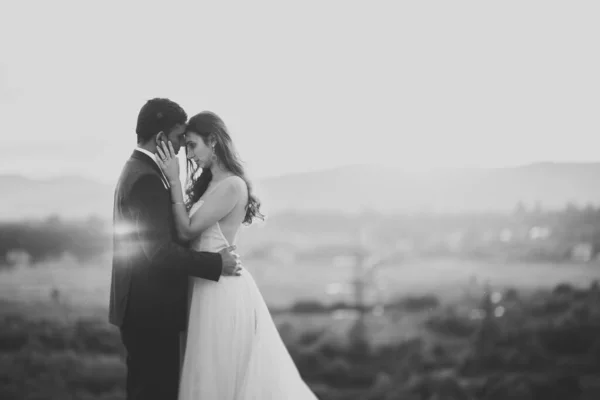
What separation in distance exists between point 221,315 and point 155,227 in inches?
20.3

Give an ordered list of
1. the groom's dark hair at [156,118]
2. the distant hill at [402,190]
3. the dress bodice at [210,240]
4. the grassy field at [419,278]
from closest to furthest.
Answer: the groom's dark hair at [156,118] < the dress bodice at [210,240] < the distant hill at [402,190] < the grassy field at [419,278]

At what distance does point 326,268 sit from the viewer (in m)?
6.09

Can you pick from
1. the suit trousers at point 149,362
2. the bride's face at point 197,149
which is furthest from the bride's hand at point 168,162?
the suit trousers at point 149,362

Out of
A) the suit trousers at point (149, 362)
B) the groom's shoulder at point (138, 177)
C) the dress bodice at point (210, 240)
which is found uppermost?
the groom's shoulder at point (138, 177)

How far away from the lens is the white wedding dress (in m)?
2.56

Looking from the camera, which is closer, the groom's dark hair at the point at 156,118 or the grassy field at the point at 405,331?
the groom's dark hair at the point at 156,118

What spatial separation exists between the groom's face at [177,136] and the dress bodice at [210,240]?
0.93 ft

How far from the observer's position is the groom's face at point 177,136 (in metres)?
2.54

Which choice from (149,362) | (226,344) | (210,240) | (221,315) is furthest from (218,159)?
(149,362)

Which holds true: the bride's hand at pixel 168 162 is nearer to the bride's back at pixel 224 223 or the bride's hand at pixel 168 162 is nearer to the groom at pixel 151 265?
the groom at pixel 151 265

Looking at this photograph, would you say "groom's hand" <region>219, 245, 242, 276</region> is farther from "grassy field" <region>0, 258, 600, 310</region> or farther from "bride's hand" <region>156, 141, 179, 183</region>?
"grassy field" <region>0, 258, 600, 310</region>

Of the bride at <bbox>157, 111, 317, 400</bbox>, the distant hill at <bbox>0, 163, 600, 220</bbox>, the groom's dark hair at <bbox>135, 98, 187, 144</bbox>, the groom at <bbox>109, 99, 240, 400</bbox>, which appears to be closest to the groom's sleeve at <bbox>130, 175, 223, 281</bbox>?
the groom at <bbox>109, 99, 240, 400</bbox>

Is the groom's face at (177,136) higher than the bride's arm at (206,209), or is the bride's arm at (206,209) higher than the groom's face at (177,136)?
the groom's face at (177,136)

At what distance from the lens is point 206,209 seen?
2568mm
